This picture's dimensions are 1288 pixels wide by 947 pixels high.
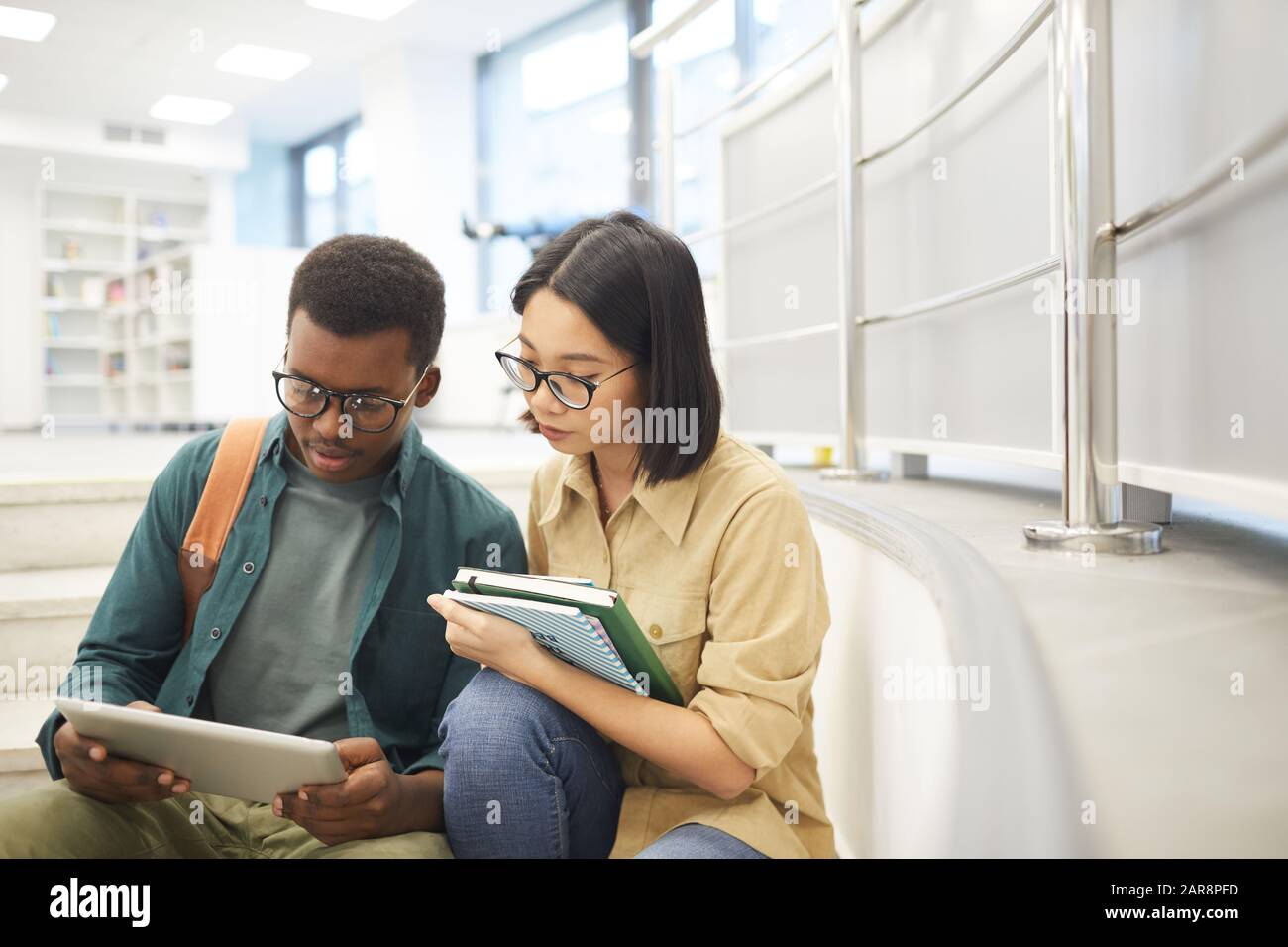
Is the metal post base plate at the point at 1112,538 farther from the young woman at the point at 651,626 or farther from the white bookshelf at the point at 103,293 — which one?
the white bookshelf at the point at 103,293

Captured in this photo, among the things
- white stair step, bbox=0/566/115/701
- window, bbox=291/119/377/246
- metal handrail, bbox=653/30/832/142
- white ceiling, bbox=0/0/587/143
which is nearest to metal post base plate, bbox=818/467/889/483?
metal handrail, bbox=653/30/832/142

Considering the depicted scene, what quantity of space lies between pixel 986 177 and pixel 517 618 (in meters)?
1.02

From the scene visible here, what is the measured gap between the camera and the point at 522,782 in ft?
3.02

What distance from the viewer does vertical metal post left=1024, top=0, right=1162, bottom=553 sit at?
34.0 inches

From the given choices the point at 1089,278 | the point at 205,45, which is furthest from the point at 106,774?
the point at 205,45

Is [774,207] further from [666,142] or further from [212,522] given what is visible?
[212,522]

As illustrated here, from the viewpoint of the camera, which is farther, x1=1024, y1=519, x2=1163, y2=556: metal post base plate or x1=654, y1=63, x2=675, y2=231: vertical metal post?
x1=654, y1=63, x2=675, y2=231: vertical metal post

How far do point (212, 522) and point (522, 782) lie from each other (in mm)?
469

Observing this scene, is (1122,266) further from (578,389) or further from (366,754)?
(366,754)

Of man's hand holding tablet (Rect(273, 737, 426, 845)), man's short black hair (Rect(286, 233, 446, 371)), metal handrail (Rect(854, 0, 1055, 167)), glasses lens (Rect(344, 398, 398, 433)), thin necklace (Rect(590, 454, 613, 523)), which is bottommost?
man's hand holding tablet (Rect(273, 737, 426, 845))

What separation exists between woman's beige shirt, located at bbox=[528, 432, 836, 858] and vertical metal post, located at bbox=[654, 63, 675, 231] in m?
1.37

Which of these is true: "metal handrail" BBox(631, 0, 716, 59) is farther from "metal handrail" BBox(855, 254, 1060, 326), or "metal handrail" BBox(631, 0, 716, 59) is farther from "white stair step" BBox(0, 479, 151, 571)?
"white stair step" BBox(0, 479, 151, 571)

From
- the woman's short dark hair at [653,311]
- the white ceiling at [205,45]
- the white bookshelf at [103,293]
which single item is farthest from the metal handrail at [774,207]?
the white bookshelf at [103,293]

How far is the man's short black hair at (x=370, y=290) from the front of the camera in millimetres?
1067
